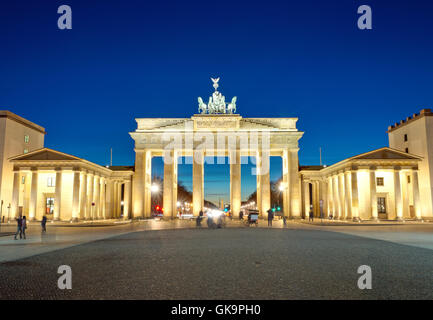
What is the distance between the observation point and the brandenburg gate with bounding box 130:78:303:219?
2366 inches

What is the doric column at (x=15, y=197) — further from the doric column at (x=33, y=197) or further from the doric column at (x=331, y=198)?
the doric column at (x=331, y=198)

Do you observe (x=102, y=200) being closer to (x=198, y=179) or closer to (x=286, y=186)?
(x=198, y=179)

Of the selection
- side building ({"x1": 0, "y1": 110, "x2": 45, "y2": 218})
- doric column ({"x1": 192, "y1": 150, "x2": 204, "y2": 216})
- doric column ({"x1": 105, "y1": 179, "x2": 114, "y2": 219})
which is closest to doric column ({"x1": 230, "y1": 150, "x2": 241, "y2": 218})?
doric column ({"x1": 192, "y1": 150, "x2": 204, "y2": 216})

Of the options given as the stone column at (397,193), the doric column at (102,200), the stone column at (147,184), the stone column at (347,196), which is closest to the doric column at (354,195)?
the stone column at (347,196)

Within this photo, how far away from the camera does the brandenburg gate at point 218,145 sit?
60.1m

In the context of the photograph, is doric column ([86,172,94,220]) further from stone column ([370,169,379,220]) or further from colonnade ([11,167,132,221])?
stone column ([370,169,379,220])

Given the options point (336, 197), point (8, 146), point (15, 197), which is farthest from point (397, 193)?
point (8, 146)

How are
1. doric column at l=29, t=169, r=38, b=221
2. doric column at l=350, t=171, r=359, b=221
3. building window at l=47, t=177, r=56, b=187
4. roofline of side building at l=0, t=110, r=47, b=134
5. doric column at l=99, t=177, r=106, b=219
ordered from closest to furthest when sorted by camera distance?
doric column at l=29, t=169, r=38, b=221
doric column at l=350, t=171, r=359, b=221
roofline of side building at l=0, t=110, r=47, b=134
building window at l=47, t=177, r=56, b=187
doric column at l=99, t=177, r=106, b=219

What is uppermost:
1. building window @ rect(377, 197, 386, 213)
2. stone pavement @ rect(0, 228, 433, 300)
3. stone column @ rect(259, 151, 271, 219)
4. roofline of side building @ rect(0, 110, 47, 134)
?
roofline of side building @ rect(0, 110, 47, 134)

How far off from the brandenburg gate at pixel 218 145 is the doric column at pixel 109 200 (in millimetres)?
12002

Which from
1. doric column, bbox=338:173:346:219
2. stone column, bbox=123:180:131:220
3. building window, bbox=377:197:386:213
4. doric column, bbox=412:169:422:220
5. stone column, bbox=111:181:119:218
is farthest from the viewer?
stone column, bbox=111:181:119:218

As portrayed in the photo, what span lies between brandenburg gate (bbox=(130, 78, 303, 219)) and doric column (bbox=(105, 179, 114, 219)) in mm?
12002
